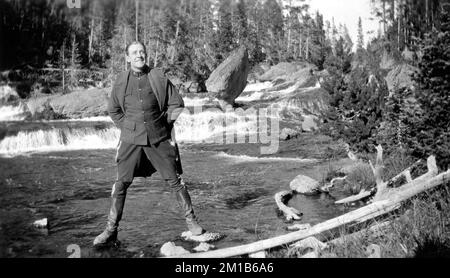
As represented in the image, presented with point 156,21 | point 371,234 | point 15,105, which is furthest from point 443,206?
point 156,21

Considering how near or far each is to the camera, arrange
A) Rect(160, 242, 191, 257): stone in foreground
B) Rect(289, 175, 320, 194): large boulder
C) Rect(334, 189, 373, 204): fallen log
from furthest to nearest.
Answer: Rect(289, 175, 320, 194): large boulder
Rect(334, 189, 373, 204): fallen log
Rect(160, 242, 191, 257): stone in foreground

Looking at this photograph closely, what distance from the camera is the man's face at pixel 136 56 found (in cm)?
465

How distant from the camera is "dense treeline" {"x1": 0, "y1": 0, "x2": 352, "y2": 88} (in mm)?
49438

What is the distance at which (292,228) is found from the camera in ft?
18.9

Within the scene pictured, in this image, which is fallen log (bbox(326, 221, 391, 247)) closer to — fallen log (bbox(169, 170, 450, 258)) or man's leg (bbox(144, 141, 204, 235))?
fallen log (bbox(169, 170, 450, 258))

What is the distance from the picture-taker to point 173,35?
64188 mm

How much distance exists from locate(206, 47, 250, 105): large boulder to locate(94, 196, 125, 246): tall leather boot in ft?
73.3

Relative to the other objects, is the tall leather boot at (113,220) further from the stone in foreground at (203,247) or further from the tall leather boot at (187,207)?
the stone in foreground at (203,247)

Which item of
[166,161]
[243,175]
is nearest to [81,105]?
[243,175]

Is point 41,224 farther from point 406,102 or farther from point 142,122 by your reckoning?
point 406,102

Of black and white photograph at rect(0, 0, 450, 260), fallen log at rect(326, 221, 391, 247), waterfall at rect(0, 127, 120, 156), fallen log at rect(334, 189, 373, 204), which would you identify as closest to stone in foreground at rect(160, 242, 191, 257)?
black and white photograph at rect(0, 0, 450, 260)

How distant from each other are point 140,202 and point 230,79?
2081cm
